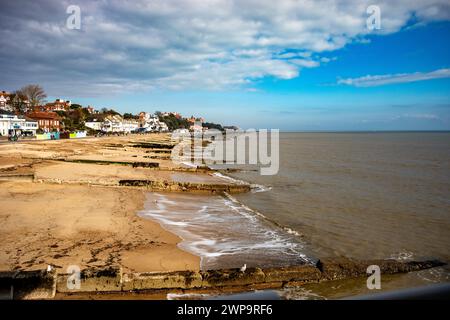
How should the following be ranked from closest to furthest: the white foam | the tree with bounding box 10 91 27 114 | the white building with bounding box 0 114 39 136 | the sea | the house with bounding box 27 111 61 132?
1. the sea
2. the white foam
3. the white building with bounding box 0 114 39 136
4. the house with bounding box 27 111 61 132
5. the tree with bounding box 10 91 27 114

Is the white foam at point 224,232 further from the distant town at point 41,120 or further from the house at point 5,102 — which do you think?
the house at point 5,102

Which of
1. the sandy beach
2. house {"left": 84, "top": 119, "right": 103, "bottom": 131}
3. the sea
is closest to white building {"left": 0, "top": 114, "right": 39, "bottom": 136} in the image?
house {"left": 84, "top": 119, "right": 103, "bottom": 131}

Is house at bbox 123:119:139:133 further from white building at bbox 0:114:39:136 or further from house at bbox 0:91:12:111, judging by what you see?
white building at bbox 0:114:39:136

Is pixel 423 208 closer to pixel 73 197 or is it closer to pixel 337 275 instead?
pixel 337 275

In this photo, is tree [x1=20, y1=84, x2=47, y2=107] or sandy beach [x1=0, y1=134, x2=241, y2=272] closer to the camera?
sandy beach [x1=0, y1=134, x2=241, y2=272]

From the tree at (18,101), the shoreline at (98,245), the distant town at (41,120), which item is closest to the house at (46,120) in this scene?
the distant town at (41,120)

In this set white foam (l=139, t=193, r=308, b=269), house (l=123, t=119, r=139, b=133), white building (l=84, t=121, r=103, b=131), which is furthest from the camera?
house (l=123, t=119, r=139, b=133)

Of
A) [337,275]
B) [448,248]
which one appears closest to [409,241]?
[448,248]
